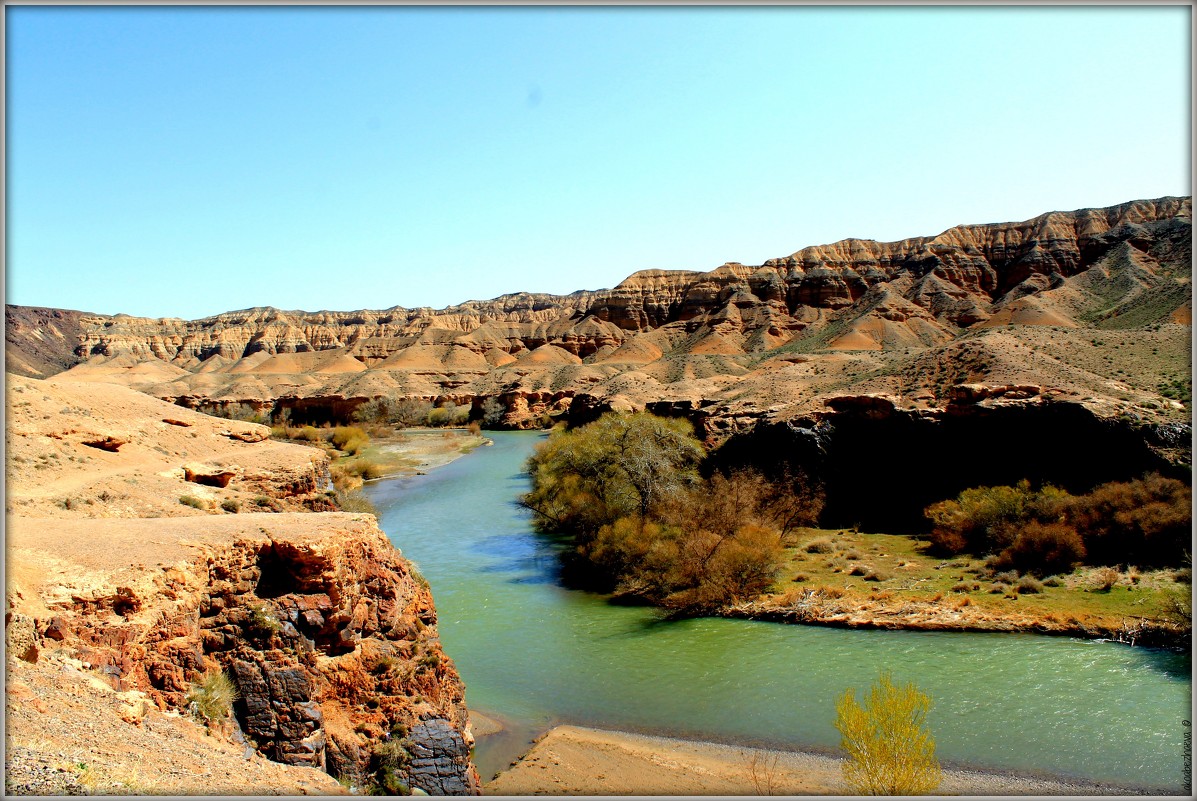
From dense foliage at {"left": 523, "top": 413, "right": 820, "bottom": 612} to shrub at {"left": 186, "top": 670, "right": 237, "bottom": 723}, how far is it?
14.0 meters

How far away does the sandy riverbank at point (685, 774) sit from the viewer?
461 inches

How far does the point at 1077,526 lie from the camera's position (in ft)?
69.5

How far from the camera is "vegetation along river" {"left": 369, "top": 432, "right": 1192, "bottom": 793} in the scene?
12961mm

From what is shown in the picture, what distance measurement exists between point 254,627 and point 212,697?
110 centimetres

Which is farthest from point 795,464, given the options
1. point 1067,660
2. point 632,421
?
point 1067,660

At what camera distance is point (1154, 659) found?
51.2ft

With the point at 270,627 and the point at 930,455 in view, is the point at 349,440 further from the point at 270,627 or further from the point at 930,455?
the point at 270,627

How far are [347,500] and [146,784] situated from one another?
22.5m

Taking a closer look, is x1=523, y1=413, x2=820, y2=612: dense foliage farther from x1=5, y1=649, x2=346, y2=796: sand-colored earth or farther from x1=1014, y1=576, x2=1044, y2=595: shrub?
x1=5, y1=649, x2=346, y2=796: sand-colored earth

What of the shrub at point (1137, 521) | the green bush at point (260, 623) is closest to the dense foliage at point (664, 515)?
the shrub at point (1137, 521)

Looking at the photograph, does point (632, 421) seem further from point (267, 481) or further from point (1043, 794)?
point (1043, 794)

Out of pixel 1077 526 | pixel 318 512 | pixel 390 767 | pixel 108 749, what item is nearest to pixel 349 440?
pixel 318 512

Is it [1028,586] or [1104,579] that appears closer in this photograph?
[1104,579]

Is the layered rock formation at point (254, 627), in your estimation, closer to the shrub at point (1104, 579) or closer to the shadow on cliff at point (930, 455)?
the shrub at point (1104, 579)
